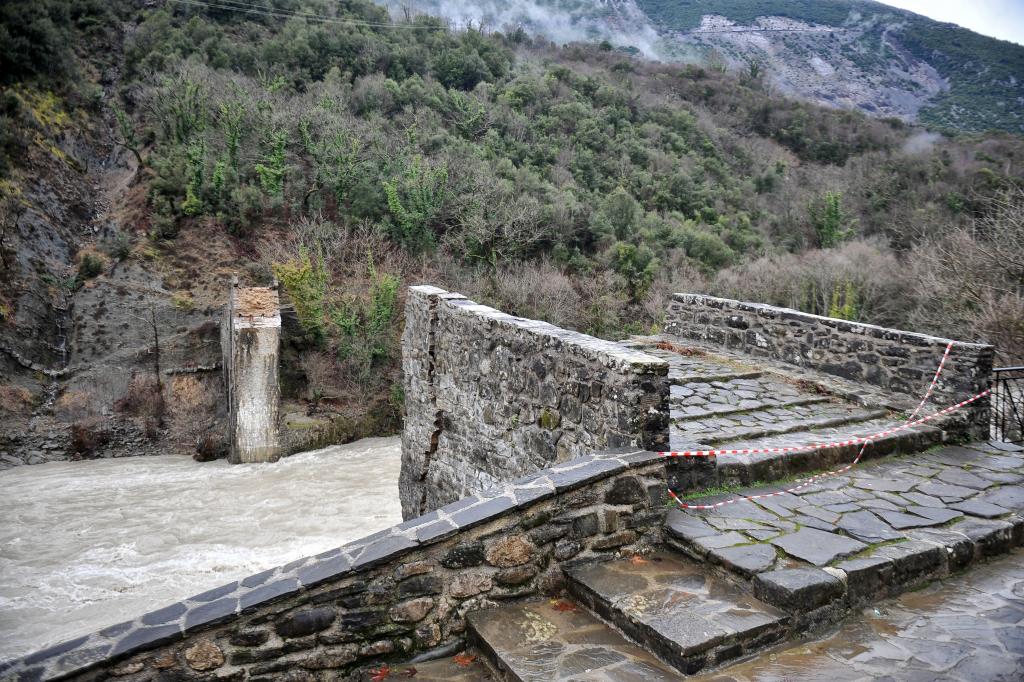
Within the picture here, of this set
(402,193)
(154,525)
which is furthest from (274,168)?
(154,525)

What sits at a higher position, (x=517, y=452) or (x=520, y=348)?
(x=520, y=348)

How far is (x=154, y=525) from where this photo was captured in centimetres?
1196

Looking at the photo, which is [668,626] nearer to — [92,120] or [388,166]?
[388,166]

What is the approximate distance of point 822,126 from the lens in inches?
1508

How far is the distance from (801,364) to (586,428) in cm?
484

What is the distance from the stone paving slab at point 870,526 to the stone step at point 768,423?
70cm

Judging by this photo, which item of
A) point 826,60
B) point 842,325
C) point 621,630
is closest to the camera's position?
point 621,630

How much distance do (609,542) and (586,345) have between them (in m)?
1.52

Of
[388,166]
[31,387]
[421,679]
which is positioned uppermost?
[388,166]

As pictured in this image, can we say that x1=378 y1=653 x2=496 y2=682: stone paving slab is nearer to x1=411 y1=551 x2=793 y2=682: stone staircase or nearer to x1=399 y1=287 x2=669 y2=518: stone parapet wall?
x1=411 y1=551 x2=793 y2=682: stone staircase

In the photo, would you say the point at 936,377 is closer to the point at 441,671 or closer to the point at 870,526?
the point at 870,526

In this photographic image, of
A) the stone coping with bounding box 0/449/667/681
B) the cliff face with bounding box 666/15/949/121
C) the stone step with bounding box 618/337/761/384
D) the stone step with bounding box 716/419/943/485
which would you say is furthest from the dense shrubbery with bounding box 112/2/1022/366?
the stone coping with bounding box 0/449/667/681

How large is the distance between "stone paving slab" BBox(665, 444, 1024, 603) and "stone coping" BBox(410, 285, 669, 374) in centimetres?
104

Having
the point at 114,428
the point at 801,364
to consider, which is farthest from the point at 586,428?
the point at 114,428
